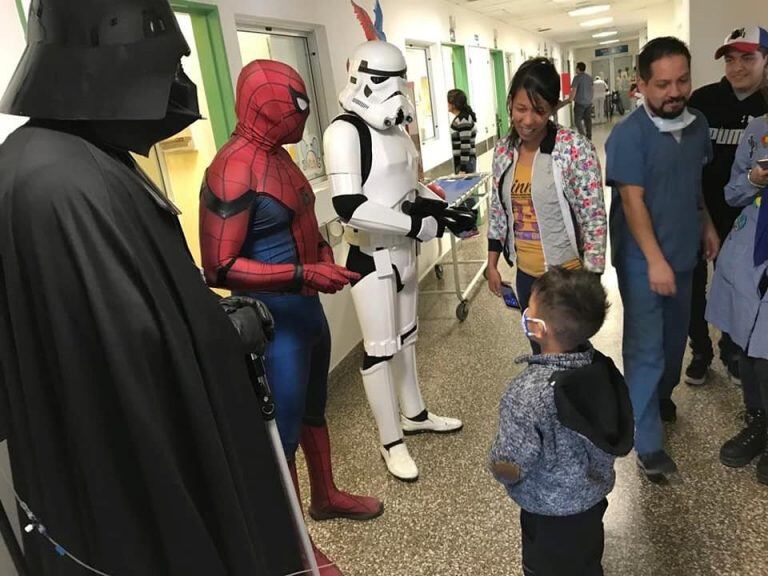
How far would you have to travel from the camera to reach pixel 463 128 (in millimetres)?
5480

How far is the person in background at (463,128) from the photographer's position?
5.47 meters

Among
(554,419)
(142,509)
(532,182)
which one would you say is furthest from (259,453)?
(532,182)

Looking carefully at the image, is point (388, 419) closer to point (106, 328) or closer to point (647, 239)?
point (647, 239)

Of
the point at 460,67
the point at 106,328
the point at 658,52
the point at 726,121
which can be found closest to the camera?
the point at 106,328

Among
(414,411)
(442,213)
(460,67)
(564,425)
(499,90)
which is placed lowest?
(414,411)

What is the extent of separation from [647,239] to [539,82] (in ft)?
1.88

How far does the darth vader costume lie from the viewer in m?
0.72

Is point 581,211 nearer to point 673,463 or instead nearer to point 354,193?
point 354,193

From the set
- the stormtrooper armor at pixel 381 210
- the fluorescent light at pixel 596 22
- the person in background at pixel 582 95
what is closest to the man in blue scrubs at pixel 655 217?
the stormtrooper armor at pixel 381 210

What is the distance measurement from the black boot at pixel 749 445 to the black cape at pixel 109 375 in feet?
5.95

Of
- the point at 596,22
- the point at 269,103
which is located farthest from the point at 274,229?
the point at 596,22

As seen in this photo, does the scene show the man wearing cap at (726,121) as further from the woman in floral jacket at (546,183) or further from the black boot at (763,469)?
the woman in floral jacket at (546,183)

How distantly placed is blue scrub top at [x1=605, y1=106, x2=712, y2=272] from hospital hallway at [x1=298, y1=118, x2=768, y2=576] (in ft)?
2.48

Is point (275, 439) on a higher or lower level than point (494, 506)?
higher
